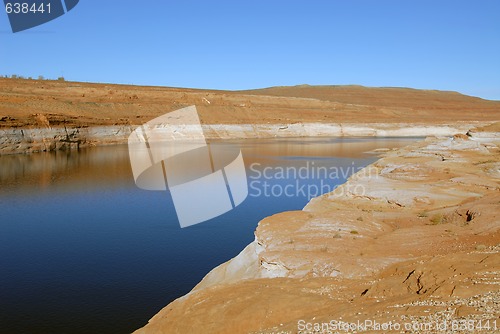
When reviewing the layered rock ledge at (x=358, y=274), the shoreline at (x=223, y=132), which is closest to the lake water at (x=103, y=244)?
the layered rock ledge at (x=358, y=274)

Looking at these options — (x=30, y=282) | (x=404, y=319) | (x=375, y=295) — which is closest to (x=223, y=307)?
(x=375, y=295)

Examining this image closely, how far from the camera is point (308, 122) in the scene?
6825cm

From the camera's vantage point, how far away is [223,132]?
60.4 metres

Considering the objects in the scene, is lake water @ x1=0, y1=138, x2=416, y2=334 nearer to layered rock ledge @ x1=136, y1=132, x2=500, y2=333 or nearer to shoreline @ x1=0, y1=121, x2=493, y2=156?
layered rock ledge @ x1=136, y1=132, x2=500, y2=333

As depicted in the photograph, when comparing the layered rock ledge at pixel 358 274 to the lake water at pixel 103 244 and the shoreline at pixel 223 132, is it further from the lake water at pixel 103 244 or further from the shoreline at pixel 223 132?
the shoreline at pixel 223 132

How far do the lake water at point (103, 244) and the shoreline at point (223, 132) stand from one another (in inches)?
509

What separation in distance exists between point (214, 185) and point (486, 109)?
299ft

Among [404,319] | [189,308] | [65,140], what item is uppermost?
[65,140]

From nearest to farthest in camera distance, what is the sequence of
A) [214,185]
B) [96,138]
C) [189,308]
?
1. [189,308]
2. [214,185]
3. [96,138]

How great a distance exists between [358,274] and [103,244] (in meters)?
8.36

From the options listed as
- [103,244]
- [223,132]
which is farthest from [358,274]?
[223,132]

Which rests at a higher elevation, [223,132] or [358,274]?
[223,132]

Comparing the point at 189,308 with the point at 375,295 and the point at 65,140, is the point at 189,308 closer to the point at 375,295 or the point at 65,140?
the point at 375,295

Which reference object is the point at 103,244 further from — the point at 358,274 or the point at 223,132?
the point at 223,132
